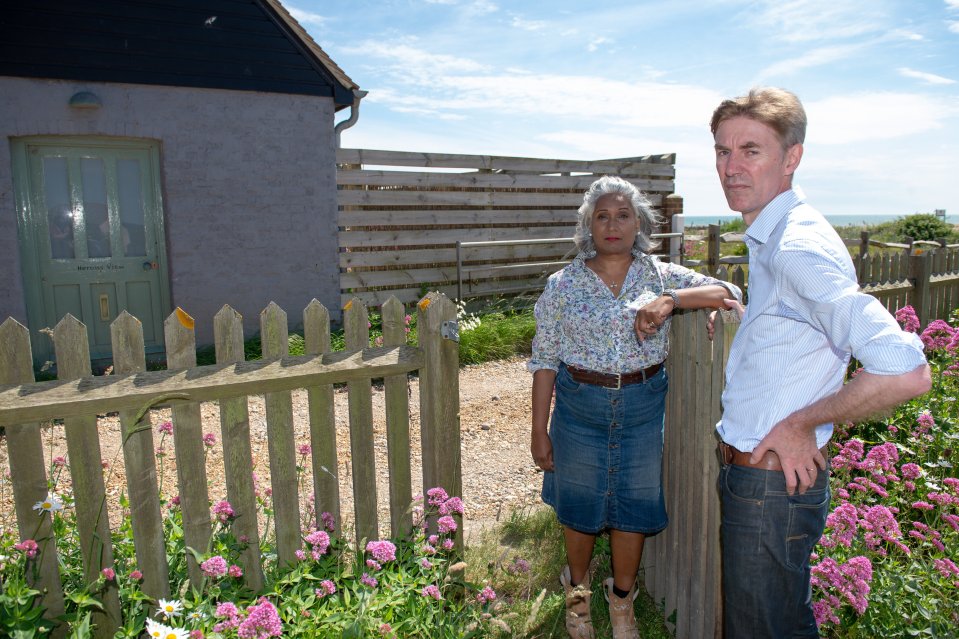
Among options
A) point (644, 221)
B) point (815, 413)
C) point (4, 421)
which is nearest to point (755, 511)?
point (815, 413)

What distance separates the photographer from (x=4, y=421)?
2.27 meters

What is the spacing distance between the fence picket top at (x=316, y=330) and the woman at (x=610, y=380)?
834 millimetres

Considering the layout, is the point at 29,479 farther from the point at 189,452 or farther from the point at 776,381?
the point at 776,381

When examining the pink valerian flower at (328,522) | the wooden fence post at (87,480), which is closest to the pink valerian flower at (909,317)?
the pink valerian flower at (328,522)

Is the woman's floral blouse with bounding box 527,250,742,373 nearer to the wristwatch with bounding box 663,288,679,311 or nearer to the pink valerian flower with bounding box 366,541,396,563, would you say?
the wristwatch with bounding box 663,288,679,311

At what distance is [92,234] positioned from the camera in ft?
26.6

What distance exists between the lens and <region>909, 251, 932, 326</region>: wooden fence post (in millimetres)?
6355

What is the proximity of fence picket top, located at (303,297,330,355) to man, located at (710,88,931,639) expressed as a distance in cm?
149

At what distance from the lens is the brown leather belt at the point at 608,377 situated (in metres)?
2.74

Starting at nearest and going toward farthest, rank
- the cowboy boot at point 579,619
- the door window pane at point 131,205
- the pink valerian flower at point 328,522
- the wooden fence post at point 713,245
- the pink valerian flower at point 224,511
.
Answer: the pink valerian flower at point 224,511
the pink valerian flower at point 328,522
the cowboy boot at point 579,619
the door window pane at point 131,205
the wooden fence post at point 713,245

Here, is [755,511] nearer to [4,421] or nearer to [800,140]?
[800,140]

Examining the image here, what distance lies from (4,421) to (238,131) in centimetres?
701

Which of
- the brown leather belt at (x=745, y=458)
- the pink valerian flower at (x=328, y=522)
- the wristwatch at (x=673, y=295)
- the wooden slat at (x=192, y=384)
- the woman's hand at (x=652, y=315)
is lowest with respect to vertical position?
the pink valerian flower at (x=328, y=522)

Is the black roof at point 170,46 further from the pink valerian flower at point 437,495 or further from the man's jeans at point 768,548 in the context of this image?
the man's jeans at point 768,548
